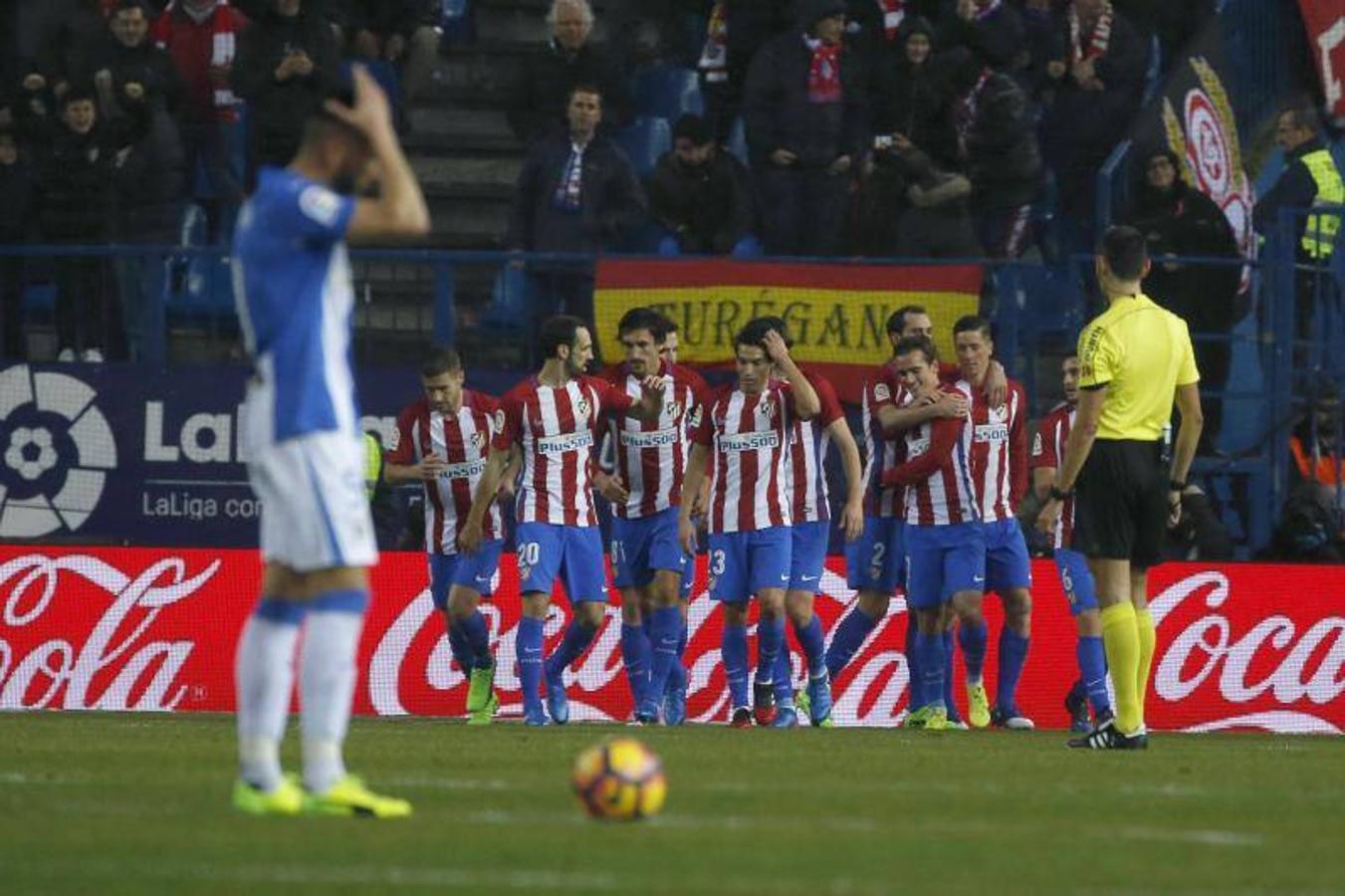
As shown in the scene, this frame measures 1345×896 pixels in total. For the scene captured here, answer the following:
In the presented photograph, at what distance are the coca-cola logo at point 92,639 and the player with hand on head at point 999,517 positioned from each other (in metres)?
5.18

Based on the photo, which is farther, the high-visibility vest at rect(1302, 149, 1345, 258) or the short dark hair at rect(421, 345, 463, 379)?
the high-visibility vest at rect(1302, 149, 1345, 258)

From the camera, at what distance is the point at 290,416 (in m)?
9.36

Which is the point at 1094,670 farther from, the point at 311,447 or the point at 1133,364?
the point at 311,447

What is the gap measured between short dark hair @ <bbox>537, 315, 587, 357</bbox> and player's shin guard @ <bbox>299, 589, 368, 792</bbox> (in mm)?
8143

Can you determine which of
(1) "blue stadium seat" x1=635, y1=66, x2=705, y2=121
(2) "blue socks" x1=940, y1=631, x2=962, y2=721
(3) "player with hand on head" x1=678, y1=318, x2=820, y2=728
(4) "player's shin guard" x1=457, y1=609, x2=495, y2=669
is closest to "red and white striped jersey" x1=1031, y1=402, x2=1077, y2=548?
(2) "blue socks" x1=940, y1=631, x2=962, y2=721

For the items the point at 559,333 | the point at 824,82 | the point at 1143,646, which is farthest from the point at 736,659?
the point at 824,82

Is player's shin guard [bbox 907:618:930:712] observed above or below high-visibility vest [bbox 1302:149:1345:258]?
below

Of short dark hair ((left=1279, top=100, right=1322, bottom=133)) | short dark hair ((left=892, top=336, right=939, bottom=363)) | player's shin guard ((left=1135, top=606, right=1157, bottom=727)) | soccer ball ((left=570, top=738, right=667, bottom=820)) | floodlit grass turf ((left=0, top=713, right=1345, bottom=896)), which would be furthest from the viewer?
short dark hair ((left=1279, top=100, right=1322, bottom=133))

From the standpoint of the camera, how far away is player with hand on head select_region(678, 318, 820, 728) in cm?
1753

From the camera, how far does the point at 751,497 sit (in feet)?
58.0

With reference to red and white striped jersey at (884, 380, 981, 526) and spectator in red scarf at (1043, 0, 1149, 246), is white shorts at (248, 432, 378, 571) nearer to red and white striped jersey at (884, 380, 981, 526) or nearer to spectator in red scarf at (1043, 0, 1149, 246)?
red and white striped jersey at (884, 380, 981, 526)

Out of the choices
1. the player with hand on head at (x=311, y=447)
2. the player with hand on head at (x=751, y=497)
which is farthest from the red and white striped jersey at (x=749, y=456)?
the player with hand on head at (x=311, y=447)

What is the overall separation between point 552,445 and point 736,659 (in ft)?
5.77

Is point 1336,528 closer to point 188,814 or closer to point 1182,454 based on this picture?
point 1182,454
